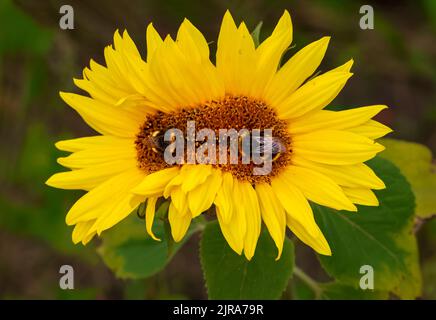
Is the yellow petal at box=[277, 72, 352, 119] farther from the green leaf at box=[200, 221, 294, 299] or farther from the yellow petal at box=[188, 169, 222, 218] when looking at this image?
the green leaf at box=[200, 221, 294, 299]

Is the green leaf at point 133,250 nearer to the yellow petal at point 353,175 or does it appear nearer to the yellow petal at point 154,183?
the yellow petal at point 154,183

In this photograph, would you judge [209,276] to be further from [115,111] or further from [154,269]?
[115,111]

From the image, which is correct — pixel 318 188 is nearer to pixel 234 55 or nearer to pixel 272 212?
pixel 272 212

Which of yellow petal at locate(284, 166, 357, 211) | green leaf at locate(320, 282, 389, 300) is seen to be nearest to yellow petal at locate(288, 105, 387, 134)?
yellow petal at locate(284, 166, 357, 211)

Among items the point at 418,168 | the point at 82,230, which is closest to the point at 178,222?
the point at 82,230

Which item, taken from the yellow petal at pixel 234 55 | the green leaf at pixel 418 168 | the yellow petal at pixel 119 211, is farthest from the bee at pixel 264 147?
the green leaf at pixel 418 168
